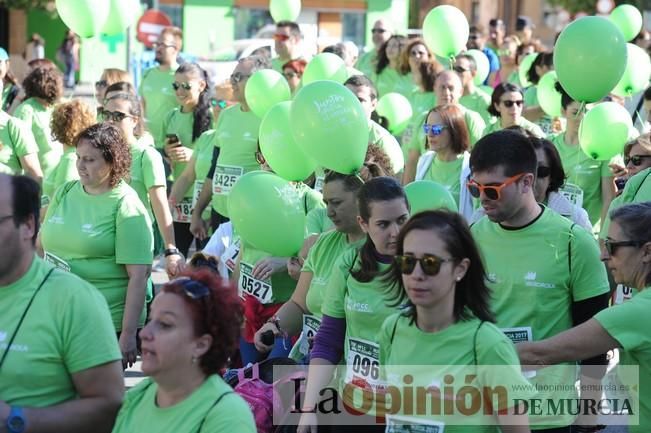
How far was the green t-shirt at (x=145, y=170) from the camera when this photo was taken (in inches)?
286

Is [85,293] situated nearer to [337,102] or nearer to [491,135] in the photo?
[491,135]

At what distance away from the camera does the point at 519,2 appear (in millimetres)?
50375

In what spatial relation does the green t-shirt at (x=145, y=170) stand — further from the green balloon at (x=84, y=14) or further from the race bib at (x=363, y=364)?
the race bib at (x=363, y=364)

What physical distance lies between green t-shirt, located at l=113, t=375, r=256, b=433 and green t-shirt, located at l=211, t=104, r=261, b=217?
16.4 feet

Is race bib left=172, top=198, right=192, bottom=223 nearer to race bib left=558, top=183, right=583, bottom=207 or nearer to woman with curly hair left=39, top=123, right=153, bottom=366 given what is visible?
race bib left=558, top=183, right=583, bottom=207

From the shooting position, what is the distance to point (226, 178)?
870 cm

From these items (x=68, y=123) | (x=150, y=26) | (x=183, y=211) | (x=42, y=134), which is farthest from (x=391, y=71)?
(x=150, y=26)

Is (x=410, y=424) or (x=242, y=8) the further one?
(x=242, y=8)

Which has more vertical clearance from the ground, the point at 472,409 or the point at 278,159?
the point at 278,159

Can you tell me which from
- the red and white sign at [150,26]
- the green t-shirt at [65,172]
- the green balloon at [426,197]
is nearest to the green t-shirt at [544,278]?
the green balloon at [426,197]

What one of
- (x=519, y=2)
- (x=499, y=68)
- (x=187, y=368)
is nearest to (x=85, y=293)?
(x=187, y=368)

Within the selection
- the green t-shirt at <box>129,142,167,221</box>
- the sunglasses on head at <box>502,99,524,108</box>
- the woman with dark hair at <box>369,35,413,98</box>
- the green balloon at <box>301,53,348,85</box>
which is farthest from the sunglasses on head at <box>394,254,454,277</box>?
the woman with dark hair at <box>369,35,413,98</box>

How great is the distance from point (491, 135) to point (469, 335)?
1.23 m

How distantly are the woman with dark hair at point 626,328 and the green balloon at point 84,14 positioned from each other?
5.86 metres
